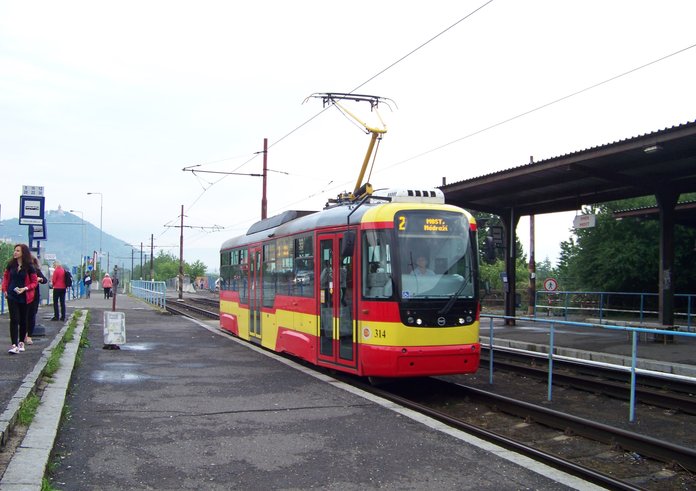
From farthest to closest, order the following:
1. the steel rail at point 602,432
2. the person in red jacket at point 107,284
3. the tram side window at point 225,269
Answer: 1. the person in red jacket at point 107,284
2. the tram side window at point 225,269
3. the steel rail at point 602,432

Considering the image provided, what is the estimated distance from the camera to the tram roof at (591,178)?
1383 cm

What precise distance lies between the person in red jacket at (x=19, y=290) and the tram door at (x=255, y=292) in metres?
4.99

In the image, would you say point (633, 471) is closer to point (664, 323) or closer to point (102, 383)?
point (102, 383)

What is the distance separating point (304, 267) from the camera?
11422 millimetres

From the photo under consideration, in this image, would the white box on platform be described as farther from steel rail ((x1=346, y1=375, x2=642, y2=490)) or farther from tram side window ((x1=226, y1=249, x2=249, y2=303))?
steel rail ((x1=346, y1=375, x2=642, y2=490))

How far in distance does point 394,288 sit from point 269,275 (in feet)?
16.9

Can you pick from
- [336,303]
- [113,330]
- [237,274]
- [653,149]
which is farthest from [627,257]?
[113,330]

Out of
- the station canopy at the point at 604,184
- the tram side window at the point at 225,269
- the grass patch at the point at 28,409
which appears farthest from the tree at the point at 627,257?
the grass patch at the point at 28,409

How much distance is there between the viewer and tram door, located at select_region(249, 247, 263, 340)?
14.7 metres

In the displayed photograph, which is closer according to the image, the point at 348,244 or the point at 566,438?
the point at 566,438

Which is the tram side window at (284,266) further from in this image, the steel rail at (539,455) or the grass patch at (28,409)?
the grass patch at (28,409)

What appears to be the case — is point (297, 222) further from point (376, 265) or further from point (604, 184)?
point (604, 184)

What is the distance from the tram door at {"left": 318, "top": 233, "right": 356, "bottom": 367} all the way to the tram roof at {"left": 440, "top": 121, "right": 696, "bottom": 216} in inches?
291

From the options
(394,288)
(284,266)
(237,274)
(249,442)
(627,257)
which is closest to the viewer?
(249,442)
